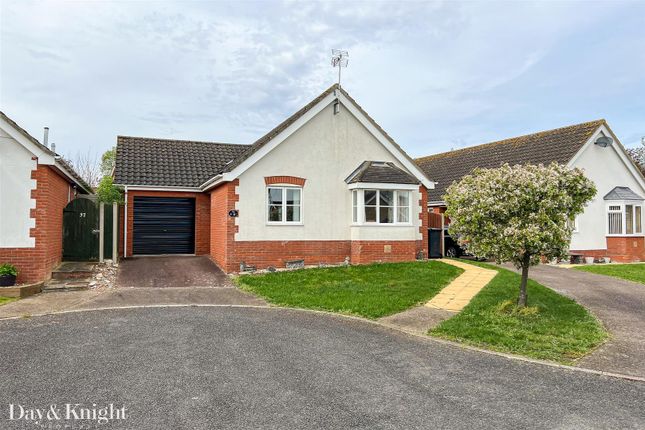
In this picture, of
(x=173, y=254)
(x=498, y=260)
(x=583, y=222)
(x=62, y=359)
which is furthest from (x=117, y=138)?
(x=583, y=222)

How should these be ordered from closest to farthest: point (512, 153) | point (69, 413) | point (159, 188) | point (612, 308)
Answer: point (69, 413)
point (612, 308)
point (159, 188)
point (512, 153)

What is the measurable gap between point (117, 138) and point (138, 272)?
8868 mm

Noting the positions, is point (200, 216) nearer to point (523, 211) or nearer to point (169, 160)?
point (169, 160)

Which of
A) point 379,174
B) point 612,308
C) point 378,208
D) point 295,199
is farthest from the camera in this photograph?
point 378,208

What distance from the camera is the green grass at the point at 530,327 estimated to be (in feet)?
23.0

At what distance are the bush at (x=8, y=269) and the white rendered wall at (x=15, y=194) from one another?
49 cm

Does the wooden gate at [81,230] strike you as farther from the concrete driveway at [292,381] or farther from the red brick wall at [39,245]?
the concrete driveway at [292,381]

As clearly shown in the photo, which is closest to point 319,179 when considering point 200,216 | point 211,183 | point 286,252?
point 286,252

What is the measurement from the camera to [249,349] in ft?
22.1

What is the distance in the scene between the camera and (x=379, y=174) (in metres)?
16.3

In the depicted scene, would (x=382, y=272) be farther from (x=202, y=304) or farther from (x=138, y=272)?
(x=138, y=272)

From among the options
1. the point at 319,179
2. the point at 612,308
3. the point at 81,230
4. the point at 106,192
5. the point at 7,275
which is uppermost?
the point at 319,179

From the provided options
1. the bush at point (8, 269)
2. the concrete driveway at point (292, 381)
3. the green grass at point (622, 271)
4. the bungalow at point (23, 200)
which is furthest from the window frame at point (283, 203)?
the green grass at point (622, 271)

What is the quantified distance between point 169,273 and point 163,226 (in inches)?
179
